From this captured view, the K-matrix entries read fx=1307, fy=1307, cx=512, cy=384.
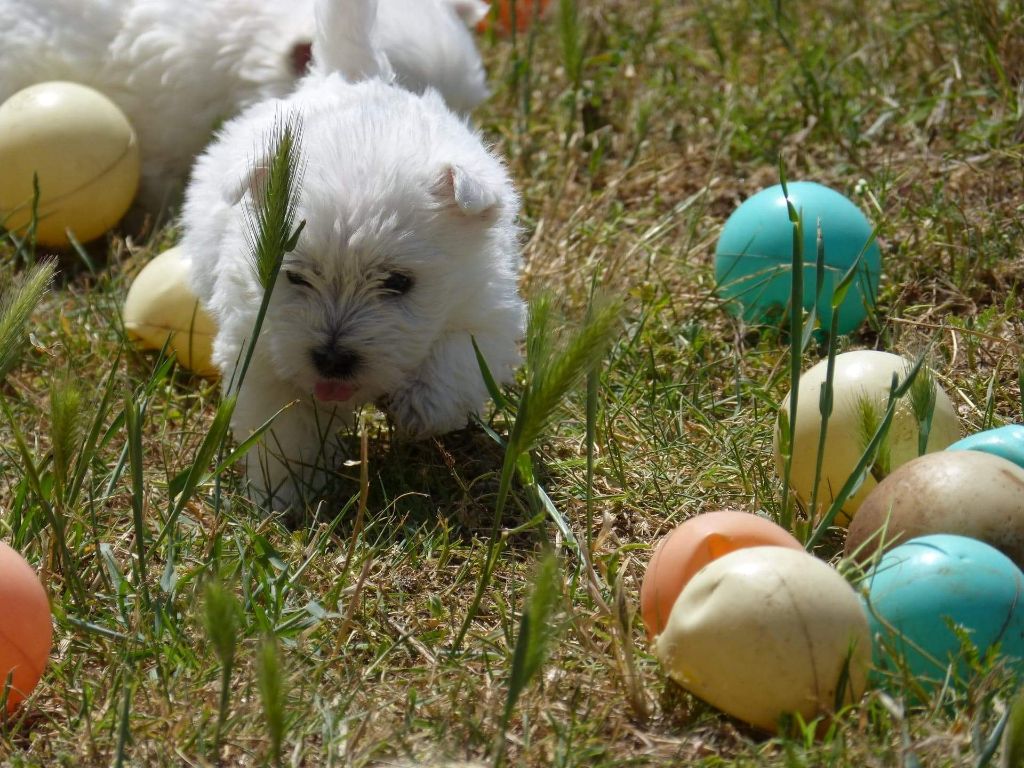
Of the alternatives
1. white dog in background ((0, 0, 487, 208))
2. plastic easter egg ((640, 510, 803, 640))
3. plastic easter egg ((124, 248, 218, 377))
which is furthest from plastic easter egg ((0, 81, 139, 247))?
plastic easter egg ((640, 510, 803, 640))

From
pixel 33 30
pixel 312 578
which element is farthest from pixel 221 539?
pixel 33 30

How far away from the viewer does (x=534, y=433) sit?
7.36 feet

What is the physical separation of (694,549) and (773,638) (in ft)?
1.05

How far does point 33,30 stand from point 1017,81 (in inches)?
149

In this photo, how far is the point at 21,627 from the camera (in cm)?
233

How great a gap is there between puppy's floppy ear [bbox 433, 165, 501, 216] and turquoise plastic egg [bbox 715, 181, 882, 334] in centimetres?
97

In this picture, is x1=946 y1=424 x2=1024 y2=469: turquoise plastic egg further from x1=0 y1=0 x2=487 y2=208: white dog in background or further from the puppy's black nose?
x1=0 y1=0 x2=487 y2=208: white dog in background

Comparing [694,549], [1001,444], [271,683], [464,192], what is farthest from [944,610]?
[464,192]

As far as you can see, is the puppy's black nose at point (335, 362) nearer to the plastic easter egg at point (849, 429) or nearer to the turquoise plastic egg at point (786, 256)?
the plastic easter egg at point (849, 429)

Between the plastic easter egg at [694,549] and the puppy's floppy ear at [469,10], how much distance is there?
320cm

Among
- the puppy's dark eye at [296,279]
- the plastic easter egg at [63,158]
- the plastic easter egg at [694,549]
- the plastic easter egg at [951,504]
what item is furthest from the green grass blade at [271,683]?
the plastic easter egg at [63,158]

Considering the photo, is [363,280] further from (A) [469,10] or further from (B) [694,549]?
→ (A) [469,10]

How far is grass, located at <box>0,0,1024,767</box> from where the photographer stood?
2.30 m

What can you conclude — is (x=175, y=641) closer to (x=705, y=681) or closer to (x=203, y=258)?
(x=705, y=681)
